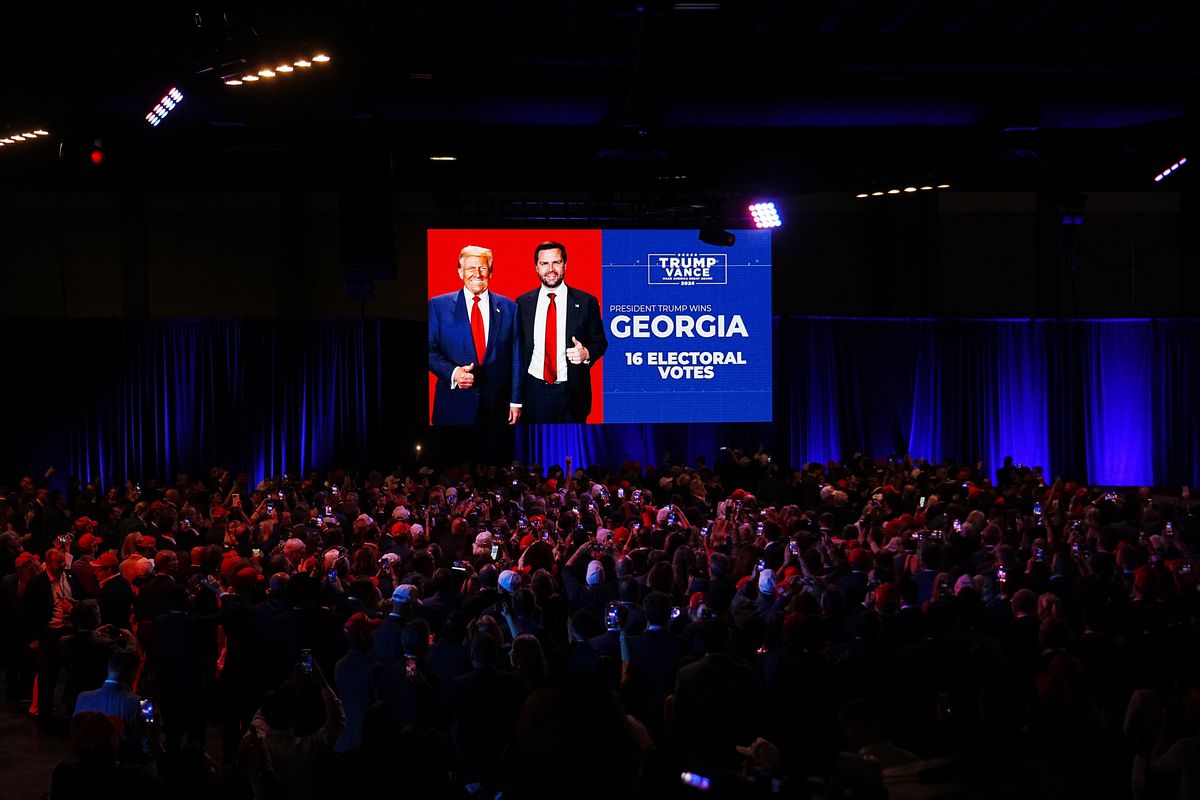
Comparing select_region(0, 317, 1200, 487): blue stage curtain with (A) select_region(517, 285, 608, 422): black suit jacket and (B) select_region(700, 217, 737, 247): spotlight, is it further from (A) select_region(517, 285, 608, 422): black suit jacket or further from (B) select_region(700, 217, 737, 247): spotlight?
(B) select_region(700, 217, 737, 247): spotlight

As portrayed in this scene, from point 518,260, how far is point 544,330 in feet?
3.54

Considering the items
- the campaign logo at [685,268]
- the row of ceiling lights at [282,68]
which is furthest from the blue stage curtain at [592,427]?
the row of ceiling lights at [282,68]

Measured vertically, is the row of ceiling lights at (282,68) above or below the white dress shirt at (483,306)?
above

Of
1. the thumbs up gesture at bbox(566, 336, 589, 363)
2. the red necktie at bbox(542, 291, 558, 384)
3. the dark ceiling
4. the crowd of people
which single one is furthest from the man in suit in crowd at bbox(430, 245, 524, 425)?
the crowd of people

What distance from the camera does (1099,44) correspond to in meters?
11.1

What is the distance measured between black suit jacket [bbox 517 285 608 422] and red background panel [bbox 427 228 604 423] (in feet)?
0.32

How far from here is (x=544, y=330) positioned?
16.3m

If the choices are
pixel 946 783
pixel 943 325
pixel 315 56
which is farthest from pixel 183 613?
pixel 943 325

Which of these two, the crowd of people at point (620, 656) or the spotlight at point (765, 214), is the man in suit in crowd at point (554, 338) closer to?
the spotlight at point (765, 214)

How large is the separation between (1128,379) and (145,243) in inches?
687

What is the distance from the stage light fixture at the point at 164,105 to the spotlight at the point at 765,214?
7971 millimetres

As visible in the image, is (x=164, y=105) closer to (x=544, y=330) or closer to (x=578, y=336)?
(x=544, y=330)

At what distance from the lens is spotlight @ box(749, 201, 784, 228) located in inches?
594

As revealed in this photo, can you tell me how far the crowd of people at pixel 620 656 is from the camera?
404 cm
